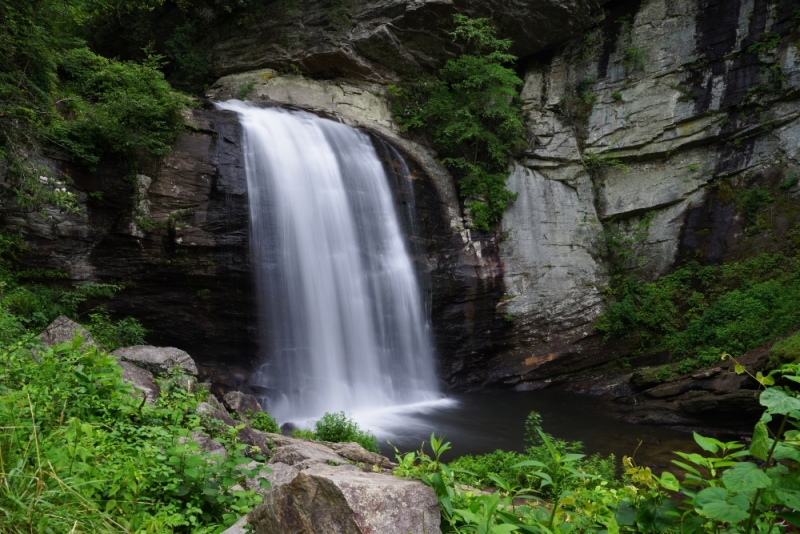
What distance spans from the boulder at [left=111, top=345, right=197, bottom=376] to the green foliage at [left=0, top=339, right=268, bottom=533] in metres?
2.65

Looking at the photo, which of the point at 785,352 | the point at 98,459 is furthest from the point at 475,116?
the point at 98,459

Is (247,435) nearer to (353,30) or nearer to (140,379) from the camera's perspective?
(140,379)

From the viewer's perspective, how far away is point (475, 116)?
1492cm

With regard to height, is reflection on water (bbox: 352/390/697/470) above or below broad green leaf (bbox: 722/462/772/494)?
below

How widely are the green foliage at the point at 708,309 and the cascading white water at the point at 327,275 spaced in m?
5.89

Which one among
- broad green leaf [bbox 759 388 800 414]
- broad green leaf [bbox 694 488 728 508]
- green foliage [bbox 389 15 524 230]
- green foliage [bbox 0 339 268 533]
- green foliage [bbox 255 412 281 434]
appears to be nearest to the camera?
broad green leaf [bbox 759 388 800 414]

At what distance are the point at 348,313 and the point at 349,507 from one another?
9.31 m

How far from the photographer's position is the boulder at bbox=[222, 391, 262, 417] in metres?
7.39

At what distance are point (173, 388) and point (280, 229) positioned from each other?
20.7 feet

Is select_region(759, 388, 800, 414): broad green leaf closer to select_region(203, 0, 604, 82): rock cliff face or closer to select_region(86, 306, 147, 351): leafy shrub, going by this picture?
select_region(86, 306, 147, 351): leafy shrub

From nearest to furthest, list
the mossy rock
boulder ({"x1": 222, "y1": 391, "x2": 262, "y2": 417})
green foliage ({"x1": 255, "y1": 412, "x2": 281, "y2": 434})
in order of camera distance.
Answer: green foliage ({"x1": 255, "y1": 412, "x2": 281, "y2": 434}), boulder ({"x1": 222, "y1": 391, "x2": 262, "y2": 417}), the mossy rock

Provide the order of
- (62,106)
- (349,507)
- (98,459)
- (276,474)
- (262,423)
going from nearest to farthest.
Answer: (349,507) → (98,459) → (276,474) → (262,423) → (62,106)

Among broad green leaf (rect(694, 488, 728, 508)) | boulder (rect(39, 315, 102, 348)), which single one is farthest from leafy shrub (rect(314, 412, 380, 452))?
broad green leaf (rect(694, 488, 728, 508))


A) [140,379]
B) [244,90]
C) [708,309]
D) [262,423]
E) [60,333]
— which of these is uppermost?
[244,90]
